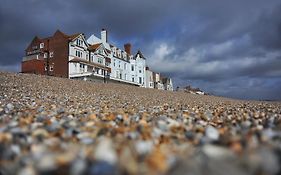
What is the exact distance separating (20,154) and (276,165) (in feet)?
6.60

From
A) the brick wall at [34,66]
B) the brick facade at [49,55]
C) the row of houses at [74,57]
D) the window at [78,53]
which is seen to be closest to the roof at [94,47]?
the row of houses at [74,57]

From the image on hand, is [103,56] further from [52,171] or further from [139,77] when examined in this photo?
[52,171]

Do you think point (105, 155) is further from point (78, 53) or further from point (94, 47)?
point (94, 47)

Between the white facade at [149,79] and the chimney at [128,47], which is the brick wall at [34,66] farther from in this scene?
the white facade at [149,79]

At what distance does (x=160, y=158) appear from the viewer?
2.05 metres

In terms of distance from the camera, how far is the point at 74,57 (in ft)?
174

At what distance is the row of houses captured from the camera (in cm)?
5194

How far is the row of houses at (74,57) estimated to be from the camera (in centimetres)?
5194

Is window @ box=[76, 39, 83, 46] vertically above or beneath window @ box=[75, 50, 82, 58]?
above

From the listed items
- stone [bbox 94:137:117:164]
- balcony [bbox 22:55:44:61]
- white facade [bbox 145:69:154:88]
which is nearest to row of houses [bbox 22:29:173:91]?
balcony [bbox 22:55:44:61]

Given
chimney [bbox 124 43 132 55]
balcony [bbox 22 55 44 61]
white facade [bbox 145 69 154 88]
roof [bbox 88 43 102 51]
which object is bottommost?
white facade [bbox 145 69 154 88]

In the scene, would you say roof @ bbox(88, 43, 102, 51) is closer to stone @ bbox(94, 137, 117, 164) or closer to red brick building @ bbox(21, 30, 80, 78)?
red brick building @ bbox(21, 30, 80, 78)

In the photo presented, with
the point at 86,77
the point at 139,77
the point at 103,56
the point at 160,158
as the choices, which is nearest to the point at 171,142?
the point at 160,158

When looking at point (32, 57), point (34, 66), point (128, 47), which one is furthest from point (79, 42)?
point (128, 47)
